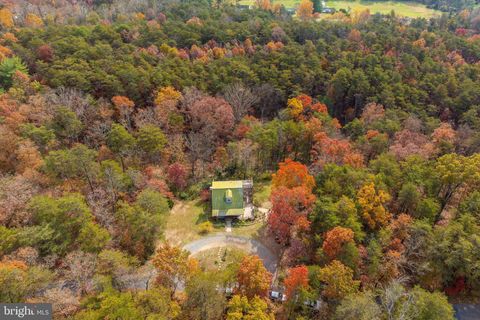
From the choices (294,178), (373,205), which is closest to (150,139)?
(294,178)

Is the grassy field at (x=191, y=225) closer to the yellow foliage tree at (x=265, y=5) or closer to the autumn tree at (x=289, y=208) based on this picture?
the autumn tree at (x=289, y=208)

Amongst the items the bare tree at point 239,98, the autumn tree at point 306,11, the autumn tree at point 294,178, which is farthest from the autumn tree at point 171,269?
the autumn tree at point 306,11

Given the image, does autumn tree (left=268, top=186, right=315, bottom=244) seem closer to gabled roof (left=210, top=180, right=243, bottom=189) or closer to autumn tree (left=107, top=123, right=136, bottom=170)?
gabled roof (left=210, top=180, right=243, bottom=189)

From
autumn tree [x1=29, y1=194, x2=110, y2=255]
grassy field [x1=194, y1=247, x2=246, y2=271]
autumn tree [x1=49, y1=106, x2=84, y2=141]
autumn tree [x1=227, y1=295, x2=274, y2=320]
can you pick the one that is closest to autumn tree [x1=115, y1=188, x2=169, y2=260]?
autumn tree [x1=29, y1=194, x2=110, y2=255]

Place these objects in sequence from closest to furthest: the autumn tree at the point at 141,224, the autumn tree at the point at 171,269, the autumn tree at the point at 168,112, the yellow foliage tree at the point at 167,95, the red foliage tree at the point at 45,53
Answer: the autumn tree at the point at 171,269, the autumn tree at the point at 141,224, the autumn tree at the point at 168,112, the yellow foliage tree at the point at 167,95, the red foliage tree at the point at 45,53

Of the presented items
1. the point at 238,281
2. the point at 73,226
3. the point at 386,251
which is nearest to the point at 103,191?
the point at 73,226

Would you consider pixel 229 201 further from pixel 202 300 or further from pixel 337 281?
pixel 337 281

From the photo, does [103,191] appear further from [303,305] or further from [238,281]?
[303,305]
